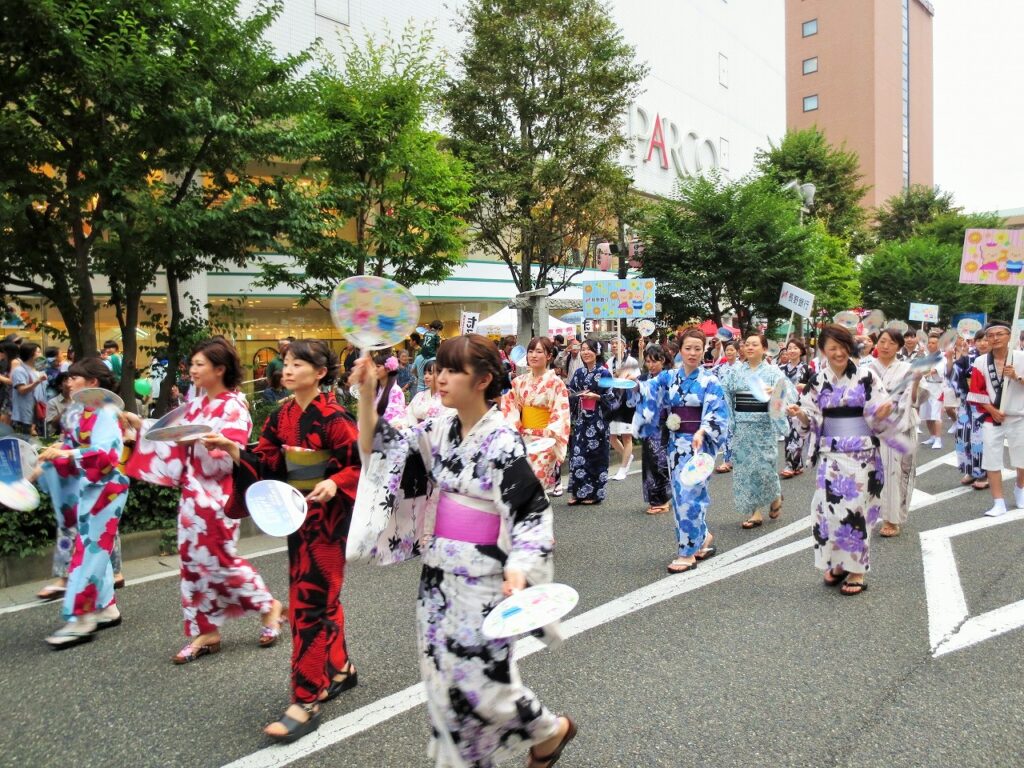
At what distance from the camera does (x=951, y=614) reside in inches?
182

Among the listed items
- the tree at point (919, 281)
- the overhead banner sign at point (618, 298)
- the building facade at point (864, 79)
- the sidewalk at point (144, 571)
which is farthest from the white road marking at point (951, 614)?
the building facade at point (864, 79)

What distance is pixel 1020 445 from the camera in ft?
25.1

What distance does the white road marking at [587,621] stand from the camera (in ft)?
10.4

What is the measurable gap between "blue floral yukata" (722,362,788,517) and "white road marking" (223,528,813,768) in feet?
1.28

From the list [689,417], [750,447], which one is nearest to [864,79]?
[750,447]

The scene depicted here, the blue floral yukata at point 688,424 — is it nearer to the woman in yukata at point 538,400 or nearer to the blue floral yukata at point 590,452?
the woman in yukata at point 538,400

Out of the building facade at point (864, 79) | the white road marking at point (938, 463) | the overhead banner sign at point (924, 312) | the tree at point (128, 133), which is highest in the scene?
the building facade at point (864, 79)

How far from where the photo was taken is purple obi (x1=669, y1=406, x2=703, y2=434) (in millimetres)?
6137

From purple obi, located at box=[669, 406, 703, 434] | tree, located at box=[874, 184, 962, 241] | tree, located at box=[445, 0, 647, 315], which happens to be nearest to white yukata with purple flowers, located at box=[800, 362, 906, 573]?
purple obi, located at box=[669, 406, 703, 434]

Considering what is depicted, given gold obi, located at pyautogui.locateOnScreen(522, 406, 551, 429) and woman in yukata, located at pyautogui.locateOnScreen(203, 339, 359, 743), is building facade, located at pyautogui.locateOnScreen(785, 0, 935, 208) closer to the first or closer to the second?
gold obi, located at pyautogui.locateOnScreen(522, 406, 551, 429)

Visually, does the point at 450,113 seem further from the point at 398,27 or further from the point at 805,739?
the point at 805,739

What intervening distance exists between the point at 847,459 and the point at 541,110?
12.1 m

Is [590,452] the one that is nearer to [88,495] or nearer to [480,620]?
[88,495]

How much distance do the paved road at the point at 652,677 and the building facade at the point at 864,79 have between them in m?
61.3
